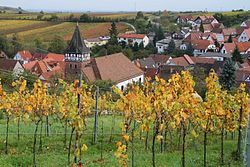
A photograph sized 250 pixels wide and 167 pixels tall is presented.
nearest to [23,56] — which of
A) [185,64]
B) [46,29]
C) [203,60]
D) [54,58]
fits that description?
[54,58]

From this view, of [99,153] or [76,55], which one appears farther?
[76,55]

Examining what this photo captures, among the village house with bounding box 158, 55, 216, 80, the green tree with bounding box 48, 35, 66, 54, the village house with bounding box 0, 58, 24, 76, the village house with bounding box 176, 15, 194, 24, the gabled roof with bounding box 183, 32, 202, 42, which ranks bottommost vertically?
the village house with bounding box 0, 58, 24, 76

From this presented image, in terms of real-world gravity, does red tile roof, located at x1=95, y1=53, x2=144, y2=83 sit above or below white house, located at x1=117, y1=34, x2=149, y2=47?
below

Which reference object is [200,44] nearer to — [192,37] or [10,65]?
[192,37]

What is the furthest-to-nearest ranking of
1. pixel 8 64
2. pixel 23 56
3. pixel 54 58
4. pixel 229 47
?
pixel 229 47 → pixel 23 56 → pixel 54 58 → pixel 8 64

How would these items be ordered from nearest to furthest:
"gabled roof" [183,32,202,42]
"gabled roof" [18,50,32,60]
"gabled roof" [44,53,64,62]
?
"gabled roof" [44,53,64,62] → "gabled roof" [18,50,32,60] → "gabled roof" [183,32,202,42]

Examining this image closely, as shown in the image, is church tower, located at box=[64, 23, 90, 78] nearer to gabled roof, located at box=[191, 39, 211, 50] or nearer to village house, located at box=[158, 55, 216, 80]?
village house, located at box=[158, 55, 216, 80]

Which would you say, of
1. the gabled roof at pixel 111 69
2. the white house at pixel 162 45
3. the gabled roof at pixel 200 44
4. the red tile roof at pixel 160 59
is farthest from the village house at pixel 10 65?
the gabled roof at pixel 200 44

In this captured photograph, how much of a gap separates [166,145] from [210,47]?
178ft

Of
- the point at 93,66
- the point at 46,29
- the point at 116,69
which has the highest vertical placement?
the point at 46,29

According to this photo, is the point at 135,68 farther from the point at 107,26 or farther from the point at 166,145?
the point at 107,26

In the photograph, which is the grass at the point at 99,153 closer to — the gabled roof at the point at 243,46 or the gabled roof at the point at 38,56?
the gabled roof at the point at 38,56

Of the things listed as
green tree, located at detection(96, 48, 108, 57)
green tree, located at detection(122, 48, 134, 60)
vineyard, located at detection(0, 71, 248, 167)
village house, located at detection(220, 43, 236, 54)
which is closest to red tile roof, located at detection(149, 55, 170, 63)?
green tree, located at detection(122, 48, 134, 60)

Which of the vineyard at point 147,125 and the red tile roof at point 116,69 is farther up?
the vineyard at point 147,125
